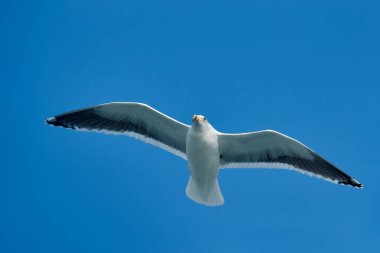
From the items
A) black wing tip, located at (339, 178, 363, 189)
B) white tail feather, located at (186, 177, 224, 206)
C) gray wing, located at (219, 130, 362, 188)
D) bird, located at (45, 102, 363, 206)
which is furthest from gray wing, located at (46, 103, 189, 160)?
black wing tip, located at (339, 178, 363, 189)

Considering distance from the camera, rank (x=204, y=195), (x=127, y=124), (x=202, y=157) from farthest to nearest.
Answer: (x=127, y=124) < (x=204, y=195) < (x=202, y=157)

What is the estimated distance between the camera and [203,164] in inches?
339

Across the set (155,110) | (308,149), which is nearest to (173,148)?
(155,110)

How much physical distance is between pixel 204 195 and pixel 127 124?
1.65m

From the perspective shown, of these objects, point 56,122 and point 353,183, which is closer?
point 353,183

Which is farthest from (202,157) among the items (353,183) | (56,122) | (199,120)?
(56,122)

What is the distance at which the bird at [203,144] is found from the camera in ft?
28.3

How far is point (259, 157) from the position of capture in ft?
29.9

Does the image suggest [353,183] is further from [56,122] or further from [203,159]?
[56,122]

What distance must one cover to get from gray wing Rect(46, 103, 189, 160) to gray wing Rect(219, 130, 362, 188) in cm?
71

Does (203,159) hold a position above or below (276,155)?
below

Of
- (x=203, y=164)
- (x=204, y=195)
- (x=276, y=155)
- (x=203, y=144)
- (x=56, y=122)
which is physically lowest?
(x=204, y=195)

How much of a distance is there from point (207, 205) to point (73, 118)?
8.12ft

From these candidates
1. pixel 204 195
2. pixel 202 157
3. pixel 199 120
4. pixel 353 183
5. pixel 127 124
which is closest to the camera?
pixel 199 120
